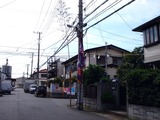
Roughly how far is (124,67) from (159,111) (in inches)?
577

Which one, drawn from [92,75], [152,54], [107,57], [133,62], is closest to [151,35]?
[152,54]

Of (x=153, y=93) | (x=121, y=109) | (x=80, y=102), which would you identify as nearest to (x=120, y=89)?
(x=121, y=109)

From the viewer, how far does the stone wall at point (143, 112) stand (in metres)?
14.5

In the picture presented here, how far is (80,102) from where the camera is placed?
2388 cm

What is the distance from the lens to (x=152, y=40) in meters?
24.6

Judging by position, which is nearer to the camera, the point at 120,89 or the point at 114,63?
the point at 120,89

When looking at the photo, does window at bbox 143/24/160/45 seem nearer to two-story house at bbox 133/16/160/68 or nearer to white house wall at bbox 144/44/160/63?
two-story house at bbox 133/16/160/68

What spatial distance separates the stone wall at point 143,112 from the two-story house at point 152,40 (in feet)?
27.6

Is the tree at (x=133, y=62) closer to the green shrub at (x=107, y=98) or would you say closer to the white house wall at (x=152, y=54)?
the white house wall at (x=152, y=54)

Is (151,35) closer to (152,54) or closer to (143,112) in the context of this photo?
(152,54)

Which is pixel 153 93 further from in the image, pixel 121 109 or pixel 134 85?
pixel 121 109

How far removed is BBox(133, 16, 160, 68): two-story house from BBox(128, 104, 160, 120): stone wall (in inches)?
331

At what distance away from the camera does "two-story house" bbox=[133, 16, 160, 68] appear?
23781 mm

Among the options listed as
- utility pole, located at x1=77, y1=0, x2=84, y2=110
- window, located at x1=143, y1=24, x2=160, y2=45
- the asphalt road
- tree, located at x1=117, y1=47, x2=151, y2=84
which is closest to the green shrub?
the asphalt road
